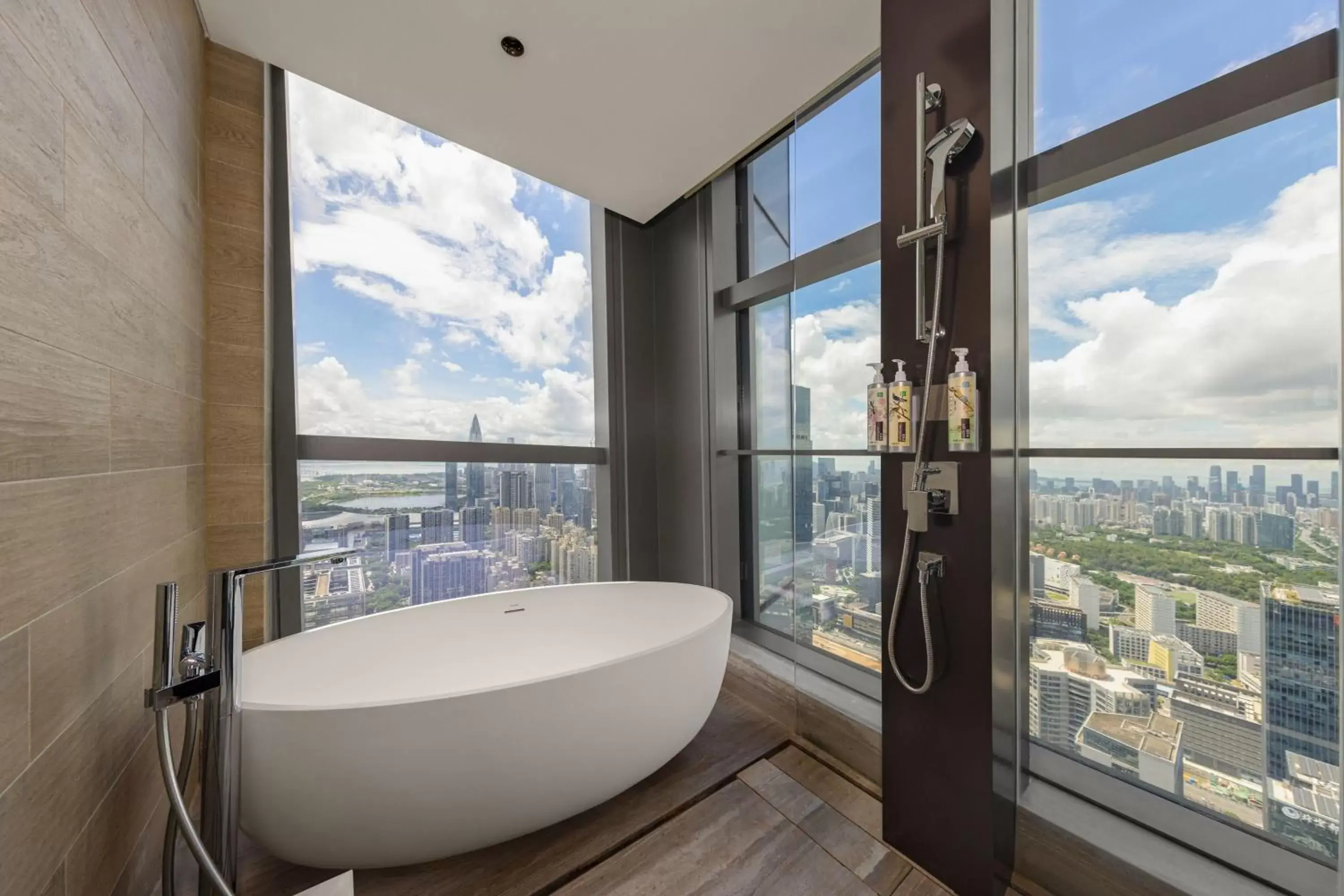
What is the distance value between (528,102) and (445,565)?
1.97 meters

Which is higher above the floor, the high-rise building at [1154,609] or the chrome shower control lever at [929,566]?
the chrome shower control lever at [929,566]

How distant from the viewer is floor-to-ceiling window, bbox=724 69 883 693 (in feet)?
5.78

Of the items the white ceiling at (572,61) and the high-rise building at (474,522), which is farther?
the high-rise building at (474,522)

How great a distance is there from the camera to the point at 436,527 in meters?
2.22

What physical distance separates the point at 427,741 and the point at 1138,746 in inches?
63.4

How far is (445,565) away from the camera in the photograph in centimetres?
225

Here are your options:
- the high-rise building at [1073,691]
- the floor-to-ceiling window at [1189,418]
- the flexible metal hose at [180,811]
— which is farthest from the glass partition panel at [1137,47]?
the flexible metal hose at [180,811]

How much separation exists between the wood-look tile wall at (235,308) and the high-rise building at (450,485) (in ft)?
→ 2.17

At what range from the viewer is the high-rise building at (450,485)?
225 cm

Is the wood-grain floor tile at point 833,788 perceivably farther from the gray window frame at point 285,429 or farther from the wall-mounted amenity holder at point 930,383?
the gray window frame at point 285,429

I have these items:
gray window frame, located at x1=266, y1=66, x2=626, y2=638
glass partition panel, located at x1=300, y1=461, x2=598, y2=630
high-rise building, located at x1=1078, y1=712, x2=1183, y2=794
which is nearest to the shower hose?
high-rise building, located at x1=1078, y1=712, x2=1183, y2=794

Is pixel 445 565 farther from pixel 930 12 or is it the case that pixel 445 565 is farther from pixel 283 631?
pixel 930 12

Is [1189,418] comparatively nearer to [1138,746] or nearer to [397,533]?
[1138,746]

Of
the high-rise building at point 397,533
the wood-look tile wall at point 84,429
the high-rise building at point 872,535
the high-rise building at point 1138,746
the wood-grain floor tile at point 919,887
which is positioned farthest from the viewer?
the high-rise building at point 397,533
